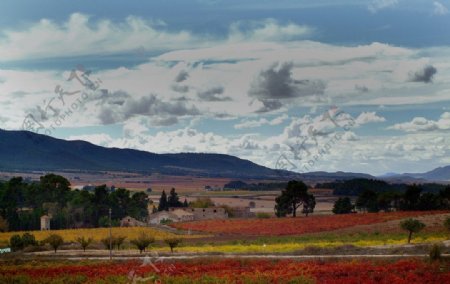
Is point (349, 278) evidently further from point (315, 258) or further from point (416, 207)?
point (416, 207)

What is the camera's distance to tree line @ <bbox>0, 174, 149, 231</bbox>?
11169 centimetres

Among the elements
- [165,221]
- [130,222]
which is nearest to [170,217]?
[165,221]

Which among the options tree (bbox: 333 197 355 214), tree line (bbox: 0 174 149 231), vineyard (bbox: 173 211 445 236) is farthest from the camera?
tree (bbox: 333 197 355 214)

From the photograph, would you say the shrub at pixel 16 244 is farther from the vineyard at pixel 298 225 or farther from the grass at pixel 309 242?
the vineyard at pixel 298 225

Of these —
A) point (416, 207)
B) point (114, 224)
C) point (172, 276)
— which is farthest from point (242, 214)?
point (172, 276)

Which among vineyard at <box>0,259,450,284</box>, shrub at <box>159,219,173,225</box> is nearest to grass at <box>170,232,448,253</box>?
vineyard at <box>0,259,450,284</box>

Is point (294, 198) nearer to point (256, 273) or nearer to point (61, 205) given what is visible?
point (61, 205)

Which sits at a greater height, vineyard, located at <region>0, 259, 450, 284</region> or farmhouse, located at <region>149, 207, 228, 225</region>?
vineyard, located at <region>0, 259, 450, 284</region>

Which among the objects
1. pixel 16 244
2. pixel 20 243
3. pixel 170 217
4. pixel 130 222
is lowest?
pixel 130 222

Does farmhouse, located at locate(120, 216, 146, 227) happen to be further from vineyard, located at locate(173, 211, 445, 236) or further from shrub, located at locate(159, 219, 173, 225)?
vineyard, located at locate(173, 211, 445, 236)

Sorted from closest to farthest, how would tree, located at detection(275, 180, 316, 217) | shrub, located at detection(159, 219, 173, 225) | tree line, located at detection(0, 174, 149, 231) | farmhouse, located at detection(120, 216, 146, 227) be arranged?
tree line, located at detection(0, 174, 149, 231)
tree, located at detection(275, 180, 316, 217)
farmhouse, located at detection(120, 216, 146, 227)
shrub, located at detection(159, 219, 173, 225)

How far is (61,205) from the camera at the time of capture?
12281 cm

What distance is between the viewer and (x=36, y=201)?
405 ft

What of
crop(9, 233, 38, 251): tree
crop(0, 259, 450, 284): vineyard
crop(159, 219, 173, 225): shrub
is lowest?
crop(159, 219, 173, 225): shrub
